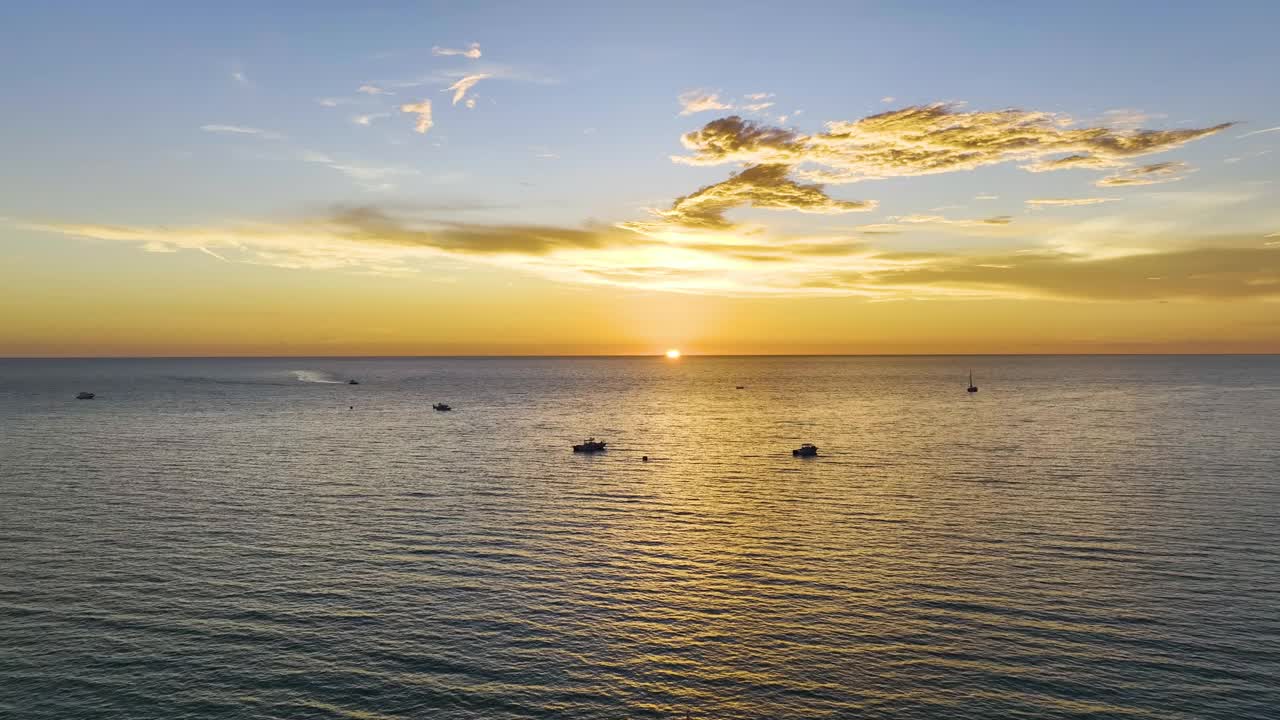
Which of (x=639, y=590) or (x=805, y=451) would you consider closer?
(x=639, y=590)

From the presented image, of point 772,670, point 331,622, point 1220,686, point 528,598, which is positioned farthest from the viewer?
point 528,598

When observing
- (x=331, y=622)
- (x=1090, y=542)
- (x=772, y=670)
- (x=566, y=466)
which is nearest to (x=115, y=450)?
(x=566, y=466)

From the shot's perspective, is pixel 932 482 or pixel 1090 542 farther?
pixel 932 482

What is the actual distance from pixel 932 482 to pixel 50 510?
105m

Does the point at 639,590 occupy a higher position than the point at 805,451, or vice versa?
the point at 805,451

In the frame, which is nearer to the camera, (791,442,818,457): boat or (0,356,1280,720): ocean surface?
(0,356,1280,720): ocean surface

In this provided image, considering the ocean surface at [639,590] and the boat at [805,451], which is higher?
the boat at [805,451]

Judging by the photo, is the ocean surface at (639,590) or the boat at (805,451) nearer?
the ocean surface at (639,590)

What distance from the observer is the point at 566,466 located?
385 ft

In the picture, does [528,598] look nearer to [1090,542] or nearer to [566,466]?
[1090,542]

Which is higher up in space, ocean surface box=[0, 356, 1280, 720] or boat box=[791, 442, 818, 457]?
boat box=[791, 442, 818, 457]

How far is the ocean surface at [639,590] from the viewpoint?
40.7 meters

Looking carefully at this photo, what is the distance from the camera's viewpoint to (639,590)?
57719 millimetres

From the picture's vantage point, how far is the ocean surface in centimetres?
4072
